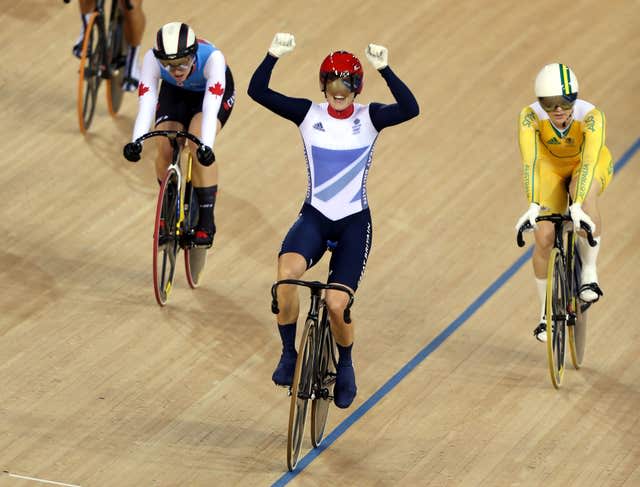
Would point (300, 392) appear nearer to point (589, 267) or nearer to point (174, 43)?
point (589, 267)

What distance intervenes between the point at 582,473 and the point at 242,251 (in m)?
2.33

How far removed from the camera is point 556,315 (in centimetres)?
652

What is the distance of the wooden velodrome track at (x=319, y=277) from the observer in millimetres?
6105

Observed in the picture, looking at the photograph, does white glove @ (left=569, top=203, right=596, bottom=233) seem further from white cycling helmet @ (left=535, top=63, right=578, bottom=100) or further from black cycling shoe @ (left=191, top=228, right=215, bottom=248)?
black cycling shoe @ (left=191, top=228, right=215, bottom=248)

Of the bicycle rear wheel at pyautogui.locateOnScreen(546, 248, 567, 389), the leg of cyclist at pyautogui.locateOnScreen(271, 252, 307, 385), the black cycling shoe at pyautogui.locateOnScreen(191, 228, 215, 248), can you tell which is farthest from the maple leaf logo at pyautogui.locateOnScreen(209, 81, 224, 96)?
the bicycle rear wheel at pyautogui.locateOnScreen(546, 248, 567, 389)

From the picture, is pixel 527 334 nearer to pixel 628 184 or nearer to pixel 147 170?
pixel 628 184

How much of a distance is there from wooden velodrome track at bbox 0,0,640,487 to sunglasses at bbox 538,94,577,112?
1.29 m

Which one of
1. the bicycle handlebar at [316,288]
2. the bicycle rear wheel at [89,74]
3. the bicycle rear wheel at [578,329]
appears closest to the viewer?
the bicycle handlebar at [316,288]

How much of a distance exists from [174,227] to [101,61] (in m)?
1.86

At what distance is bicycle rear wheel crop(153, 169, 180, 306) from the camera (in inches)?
268

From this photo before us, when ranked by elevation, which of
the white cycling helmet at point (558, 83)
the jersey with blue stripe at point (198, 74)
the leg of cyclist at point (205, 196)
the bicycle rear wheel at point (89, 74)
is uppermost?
the white cycling helmet at point (558, 83)

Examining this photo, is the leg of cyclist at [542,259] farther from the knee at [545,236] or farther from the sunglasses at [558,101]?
the sunglasses at [558,101]

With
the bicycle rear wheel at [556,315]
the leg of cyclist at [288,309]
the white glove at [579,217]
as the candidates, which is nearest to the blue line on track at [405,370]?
the leg of cyclist at [288,309]

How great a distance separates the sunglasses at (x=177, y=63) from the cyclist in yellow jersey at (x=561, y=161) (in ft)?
4.88
